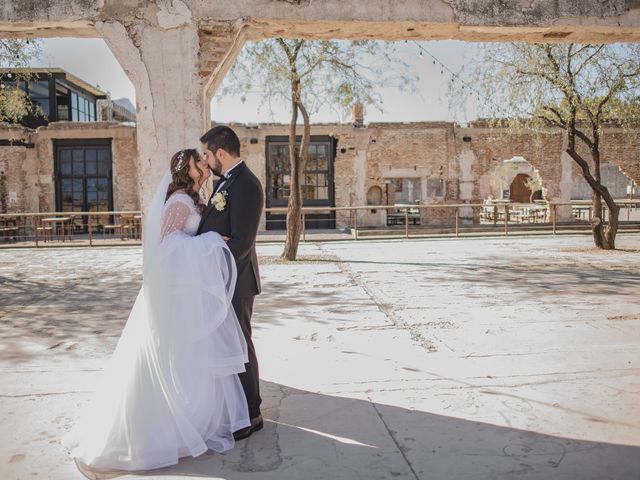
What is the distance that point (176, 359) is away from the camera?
10.1ft

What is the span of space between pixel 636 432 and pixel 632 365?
50.3 inches

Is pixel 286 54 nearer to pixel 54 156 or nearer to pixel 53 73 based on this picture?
pixel 54 156

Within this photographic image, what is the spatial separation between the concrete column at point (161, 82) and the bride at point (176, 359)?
160 cm

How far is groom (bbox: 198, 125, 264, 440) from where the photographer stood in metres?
3.24

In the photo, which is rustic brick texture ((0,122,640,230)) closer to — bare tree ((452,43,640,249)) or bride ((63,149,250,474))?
bare tree ((452,43,640,249))

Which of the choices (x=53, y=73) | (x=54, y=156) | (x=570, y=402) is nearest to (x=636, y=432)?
(x=570, y=402)

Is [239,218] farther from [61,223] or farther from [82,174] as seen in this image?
[82,174]

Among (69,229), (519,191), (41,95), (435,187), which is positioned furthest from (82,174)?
(519,191)

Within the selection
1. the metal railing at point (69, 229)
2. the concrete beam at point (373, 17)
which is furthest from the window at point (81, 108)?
the concrete beam at point (373, 17)

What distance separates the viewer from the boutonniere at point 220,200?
3.21 m

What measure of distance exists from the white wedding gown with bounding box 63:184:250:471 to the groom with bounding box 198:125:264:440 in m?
0.09

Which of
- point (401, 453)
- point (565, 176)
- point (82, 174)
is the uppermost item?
point (82, 174)

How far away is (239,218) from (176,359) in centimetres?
80

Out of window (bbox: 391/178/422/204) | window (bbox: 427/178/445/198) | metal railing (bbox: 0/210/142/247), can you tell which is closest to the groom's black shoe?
metal railing (bbox: 0/210/142/247)
